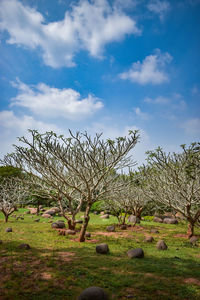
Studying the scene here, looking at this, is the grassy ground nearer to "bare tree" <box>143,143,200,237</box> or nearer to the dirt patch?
the dirt patch

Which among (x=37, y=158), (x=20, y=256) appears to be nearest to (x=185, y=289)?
(x=20, y=256)

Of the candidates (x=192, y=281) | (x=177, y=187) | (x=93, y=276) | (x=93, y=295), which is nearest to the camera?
(x=93, y=295)

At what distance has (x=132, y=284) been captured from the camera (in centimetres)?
482

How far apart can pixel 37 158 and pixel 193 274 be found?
30.1 feet

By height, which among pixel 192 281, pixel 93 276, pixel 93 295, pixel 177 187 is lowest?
pixel 192 281

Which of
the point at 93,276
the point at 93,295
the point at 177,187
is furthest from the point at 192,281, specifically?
the point at 177,187

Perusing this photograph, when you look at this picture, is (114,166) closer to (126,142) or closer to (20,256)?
(126,142)

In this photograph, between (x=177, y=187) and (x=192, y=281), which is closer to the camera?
(x=192, y=281)

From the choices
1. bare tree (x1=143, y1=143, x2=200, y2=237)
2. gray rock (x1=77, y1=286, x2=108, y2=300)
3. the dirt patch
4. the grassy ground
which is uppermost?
bare tree (x1=143, y1=143, x2=200, y2=237)

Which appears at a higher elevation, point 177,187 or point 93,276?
point 177,187

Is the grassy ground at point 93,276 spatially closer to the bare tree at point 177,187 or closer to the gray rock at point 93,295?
the gray rock at point 93,295

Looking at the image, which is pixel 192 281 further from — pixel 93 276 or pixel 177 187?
pixel 177 187

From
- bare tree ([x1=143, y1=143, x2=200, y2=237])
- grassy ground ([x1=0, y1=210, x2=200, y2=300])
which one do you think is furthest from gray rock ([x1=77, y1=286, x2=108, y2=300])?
bare tree ([x1=143, y1=143, x2=200, y2=237])

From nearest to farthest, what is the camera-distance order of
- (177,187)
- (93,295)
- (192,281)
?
(93,295), (192,281), (177,187)
